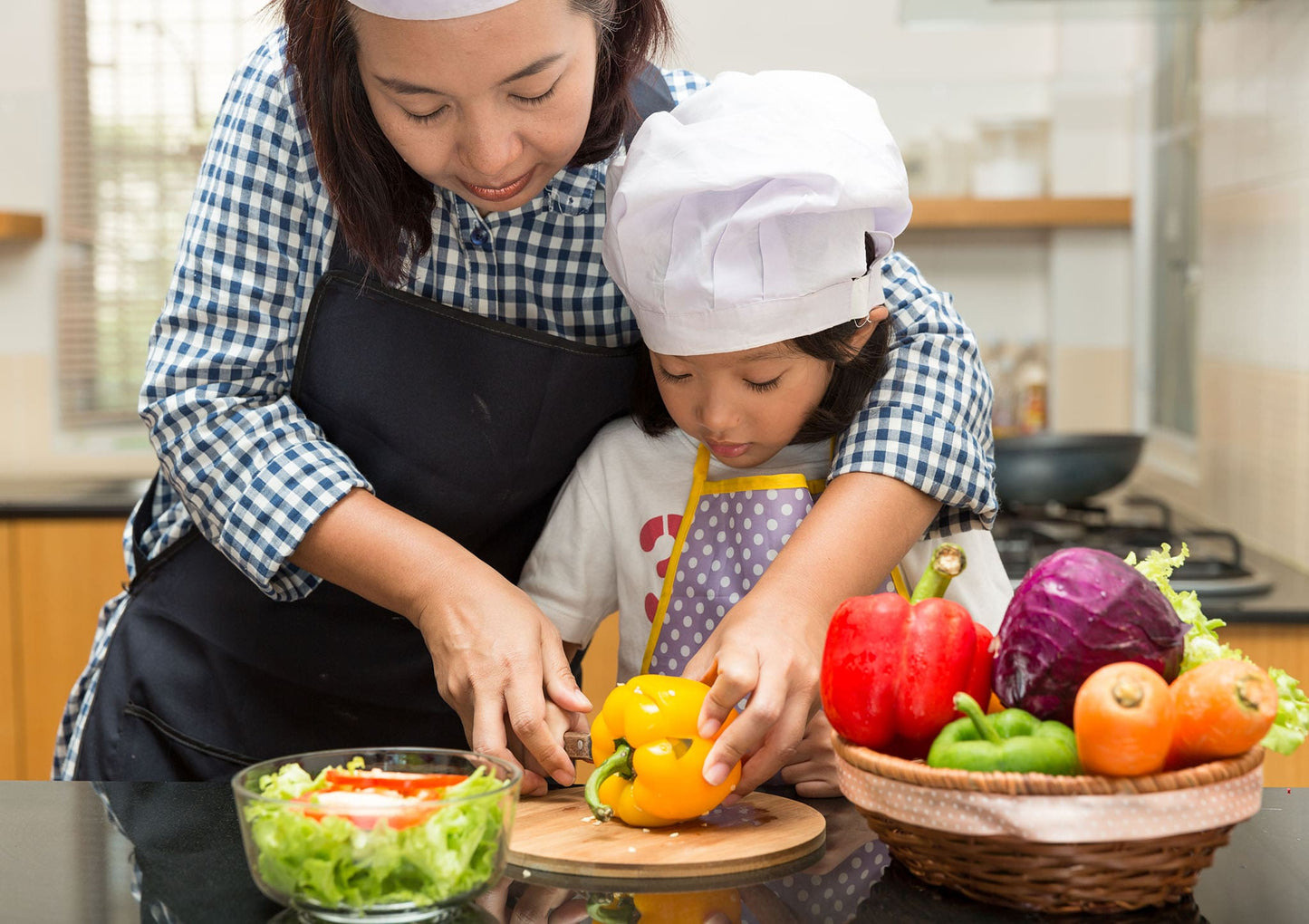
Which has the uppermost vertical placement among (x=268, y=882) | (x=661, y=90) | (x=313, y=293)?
(x=661, y=90)

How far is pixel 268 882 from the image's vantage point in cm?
67

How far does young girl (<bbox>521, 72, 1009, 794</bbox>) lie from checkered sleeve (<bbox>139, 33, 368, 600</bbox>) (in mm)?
256

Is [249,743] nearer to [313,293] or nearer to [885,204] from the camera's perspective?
[313,293]

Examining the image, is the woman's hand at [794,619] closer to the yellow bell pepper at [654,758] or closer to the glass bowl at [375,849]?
the yellow bell pepper at [654,758]

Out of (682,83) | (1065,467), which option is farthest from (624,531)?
(1065,467)

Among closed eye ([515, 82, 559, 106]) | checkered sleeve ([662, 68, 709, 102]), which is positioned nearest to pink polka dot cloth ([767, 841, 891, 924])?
closed eye ([515, 82, 559, 106])

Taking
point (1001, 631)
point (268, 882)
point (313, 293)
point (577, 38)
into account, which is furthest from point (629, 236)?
point (268, 882)

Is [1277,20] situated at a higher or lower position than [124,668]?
higher

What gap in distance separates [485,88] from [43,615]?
1.91 metres

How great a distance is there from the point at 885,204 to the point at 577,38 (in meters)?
0.26

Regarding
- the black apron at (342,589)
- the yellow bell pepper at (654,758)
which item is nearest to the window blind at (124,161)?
the black apron at (342,589)

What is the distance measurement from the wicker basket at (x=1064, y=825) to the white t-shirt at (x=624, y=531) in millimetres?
495

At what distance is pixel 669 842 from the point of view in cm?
84

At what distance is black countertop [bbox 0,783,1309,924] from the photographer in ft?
2.32
